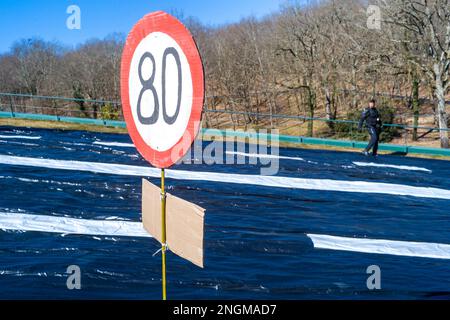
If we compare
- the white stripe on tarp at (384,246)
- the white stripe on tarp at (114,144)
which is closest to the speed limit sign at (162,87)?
the white stripe on tarp at (384,246)

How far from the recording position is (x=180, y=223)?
2.77 meters

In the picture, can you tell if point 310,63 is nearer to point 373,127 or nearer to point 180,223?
→ point 373,127

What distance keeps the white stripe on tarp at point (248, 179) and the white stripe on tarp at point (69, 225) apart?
303 cm

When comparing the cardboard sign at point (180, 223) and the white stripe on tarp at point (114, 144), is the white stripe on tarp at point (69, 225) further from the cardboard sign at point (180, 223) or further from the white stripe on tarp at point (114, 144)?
the white stripe on tarp at point (114, 144)

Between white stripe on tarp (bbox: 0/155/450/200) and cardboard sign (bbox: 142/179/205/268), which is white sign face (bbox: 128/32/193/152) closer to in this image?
cardboard sign (bbox: 142/179/205/268)

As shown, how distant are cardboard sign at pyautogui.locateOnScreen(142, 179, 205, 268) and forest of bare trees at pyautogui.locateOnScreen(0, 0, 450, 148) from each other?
19.0 meters

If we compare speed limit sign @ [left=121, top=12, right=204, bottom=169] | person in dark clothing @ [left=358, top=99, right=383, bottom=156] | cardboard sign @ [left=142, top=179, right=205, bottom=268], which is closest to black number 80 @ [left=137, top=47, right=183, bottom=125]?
speed limit sign @ [left=121, top=12, right=204, bottom=169]

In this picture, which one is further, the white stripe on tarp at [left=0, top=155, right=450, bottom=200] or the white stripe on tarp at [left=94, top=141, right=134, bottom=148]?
the white stripe on tarp at [left=94, top=141, right=134, bottom=148]

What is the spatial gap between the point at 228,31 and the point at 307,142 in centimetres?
2946

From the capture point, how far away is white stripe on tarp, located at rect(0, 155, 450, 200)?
8852mm

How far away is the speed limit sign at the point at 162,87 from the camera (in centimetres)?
250

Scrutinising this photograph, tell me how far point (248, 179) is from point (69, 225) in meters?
4.14
